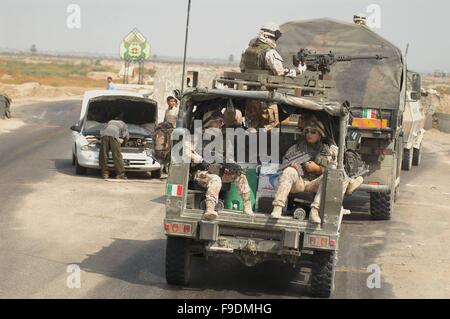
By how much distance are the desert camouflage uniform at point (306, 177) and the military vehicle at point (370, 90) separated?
13.4 feet

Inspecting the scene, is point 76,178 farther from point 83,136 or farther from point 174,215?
point 174,215

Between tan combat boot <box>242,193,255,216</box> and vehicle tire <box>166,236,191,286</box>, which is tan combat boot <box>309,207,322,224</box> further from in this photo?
vehicle tire <box>166,236,191,286</box>

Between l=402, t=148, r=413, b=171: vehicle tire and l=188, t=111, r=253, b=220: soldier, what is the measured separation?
49.1ft

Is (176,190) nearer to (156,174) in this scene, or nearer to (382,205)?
(382,205)

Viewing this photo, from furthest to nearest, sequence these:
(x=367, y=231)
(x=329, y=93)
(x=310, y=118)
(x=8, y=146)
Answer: (x=8, y=146) → (x=329, y=93) → (x=367, y=231) → (x=310, y=118)

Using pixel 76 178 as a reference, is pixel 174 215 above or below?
above

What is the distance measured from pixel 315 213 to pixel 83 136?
11483 mm

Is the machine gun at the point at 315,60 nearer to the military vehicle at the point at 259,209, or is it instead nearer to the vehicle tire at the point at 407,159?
the military vehicle at the point at 259,209

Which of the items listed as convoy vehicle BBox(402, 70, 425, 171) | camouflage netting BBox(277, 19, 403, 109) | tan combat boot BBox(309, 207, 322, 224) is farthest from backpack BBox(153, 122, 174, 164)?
convoy vehicle BBox(402, 70, 425, 171)

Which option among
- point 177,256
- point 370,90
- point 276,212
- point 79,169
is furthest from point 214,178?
point 79,169

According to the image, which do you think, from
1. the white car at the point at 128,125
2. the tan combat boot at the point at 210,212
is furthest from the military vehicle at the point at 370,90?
the tan combat boot at the point at 210,212
